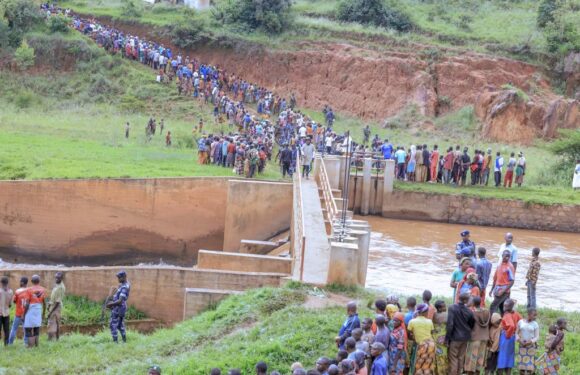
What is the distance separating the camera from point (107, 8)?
50281mm

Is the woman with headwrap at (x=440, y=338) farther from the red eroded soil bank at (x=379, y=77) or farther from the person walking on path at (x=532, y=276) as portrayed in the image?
the red eroded soil bank at (x=379, y=77)

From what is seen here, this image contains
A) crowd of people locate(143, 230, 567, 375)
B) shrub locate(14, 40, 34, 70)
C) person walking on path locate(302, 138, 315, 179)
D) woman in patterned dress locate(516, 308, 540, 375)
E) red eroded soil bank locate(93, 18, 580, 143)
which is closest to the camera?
crowd of people locate(143, 230, 567, 375)

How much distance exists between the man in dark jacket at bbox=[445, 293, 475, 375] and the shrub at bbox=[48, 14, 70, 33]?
37577mm

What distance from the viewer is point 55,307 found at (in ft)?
47.2

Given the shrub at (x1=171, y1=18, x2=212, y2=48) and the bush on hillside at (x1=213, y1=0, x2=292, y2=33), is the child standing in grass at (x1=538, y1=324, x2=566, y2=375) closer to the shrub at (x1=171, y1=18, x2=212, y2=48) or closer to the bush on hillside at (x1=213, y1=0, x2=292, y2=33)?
the shrub at (x1=171, y1=18, x2=212, y2=48)

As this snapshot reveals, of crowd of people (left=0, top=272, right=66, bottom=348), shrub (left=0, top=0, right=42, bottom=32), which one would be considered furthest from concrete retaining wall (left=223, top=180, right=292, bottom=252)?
shrub (left=0, top=0, right=42, bottom=32)

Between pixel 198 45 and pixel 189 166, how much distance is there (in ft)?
65.8

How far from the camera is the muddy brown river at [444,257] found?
1809cm

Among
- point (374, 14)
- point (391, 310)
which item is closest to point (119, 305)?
point (391, 310)

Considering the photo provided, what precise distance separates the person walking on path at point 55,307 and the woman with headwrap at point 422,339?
6.59m

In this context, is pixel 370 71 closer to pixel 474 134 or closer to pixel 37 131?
pixel 474 134

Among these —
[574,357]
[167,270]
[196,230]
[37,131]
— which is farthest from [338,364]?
[37,131]

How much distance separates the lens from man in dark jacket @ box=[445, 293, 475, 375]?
1063 centimetres

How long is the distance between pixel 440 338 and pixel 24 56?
3480 centimetres
